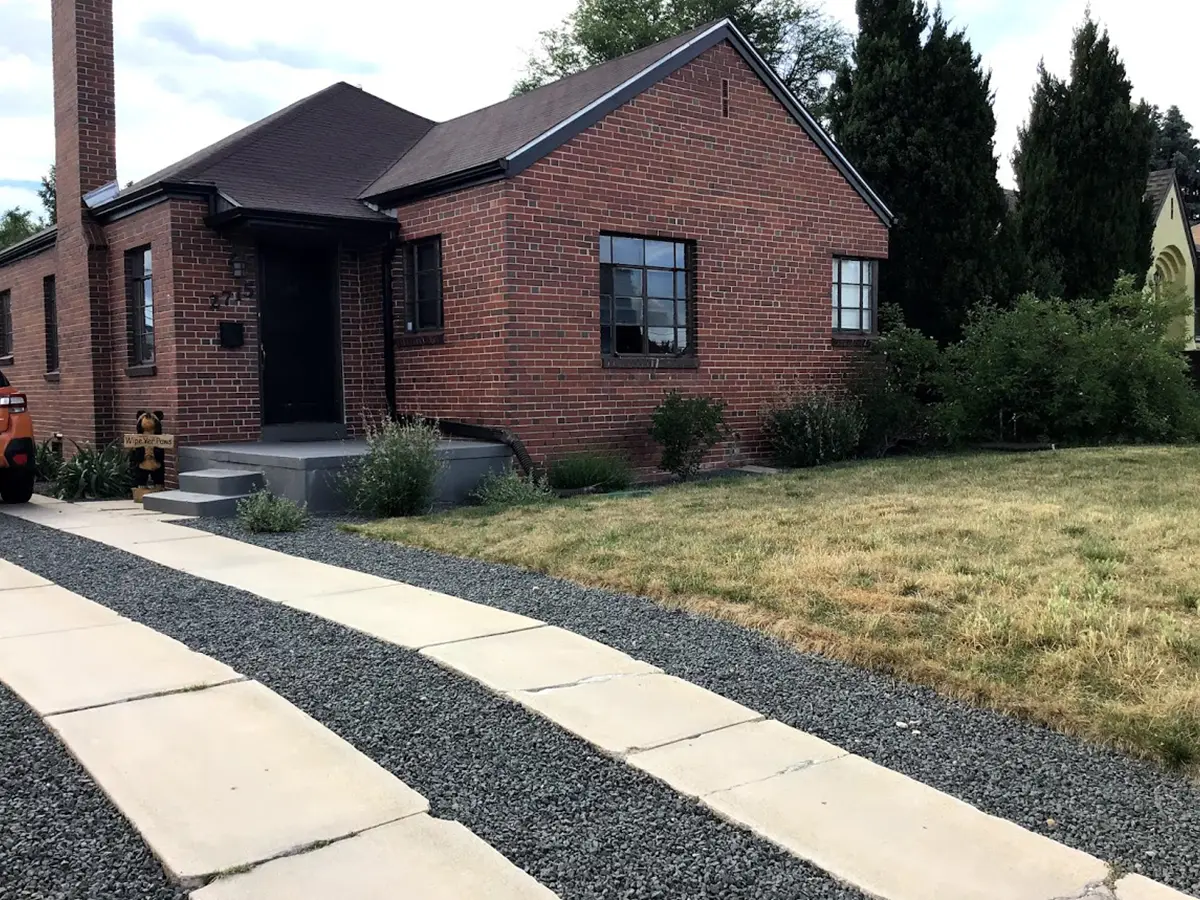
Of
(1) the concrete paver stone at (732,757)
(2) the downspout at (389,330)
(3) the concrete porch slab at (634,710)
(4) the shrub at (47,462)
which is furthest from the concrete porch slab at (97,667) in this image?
(4) the shrub at (47,462)

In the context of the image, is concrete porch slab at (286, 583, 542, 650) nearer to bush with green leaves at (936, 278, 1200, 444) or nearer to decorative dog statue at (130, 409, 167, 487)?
decorative dog statue at (130, 409, 167, 487)

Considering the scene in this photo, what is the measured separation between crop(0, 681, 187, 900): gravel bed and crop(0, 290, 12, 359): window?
1534cm

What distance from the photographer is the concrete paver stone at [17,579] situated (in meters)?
6.47

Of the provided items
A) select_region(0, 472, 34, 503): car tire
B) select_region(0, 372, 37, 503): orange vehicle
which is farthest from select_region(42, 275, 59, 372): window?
select_region(0, 372, 37, 503): orange vehicle

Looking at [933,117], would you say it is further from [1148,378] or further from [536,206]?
[536,206]

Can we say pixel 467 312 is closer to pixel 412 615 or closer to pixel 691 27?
pixel 412 615

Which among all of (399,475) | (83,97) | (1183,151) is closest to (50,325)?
(83,97)

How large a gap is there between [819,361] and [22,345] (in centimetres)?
1205

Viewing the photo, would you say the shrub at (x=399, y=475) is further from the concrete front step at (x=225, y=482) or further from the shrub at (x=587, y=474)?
the shrub at (x=587, y=474)

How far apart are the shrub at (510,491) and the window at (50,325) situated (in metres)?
8.16

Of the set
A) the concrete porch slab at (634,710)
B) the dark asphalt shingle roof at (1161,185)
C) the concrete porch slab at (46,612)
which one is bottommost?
the concrete porch slab at (634,710)

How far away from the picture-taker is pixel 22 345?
15.8 meters

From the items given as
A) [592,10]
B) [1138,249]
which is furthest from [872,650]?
[592,10]

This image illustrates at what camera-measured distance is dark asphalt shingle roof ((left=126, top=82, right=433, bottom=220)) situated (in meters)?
11.4
